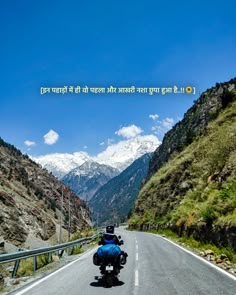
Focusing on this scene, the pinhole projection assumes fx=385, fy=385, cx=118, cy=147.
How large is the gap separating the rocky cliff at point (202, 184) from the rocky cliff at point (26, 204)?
19043mm

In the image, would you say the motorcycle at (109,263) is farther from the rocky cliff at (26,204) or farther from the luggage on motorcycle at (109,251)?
the rocky cliff at (26,204)

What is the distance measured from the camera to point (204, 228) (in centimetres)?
2330

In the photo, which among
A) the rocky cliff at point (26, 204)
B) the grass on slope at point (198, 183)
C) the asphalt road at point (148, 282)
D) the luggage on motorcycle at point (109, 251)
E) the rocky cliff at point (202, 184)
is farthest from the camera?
the rocky cliff at point (26, 204)

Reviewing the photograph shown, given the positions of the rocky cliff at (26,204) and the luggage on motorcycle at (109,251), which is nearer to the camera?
the luggage on motorcycle at (109,251)

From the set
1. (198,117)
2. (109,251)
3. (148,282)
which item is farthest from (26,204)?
(148,282)

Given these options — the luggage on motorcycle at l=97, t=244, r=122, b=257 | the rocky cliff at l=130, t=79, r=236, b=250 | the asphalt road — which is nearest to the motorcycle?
the luggage on motorcycle at l=97, t=244, r=122, b=257

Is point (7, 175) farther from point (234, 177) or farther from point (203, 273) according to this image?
point (203, 273)

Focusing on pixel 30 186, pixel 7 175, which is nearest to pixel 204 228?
pixel 7 175

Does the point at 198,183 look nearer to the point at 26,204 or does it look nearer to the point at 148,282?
the point at 148,282

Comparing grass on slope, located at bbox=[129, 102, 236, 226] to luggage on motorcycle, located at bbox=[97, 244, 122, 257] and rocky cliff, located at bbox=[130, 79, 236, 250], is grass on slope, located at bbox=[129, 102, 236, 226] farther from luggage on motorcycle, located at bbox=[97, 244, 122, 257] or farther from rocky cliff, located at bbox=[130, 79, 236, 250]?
luggage on motorcycle, located at bbox=[97, 244, 122, 257]

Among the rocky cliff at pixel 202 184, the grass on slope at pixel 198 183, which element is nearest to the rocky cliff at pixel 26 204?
the rocky cliff at pixel 202 184

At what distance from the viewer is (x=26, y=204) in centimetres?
7806

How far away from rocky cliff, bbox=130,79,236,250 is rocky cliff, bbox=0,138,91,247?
62.5 ft

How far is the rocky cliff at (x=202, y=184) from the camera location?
72.0 feet
